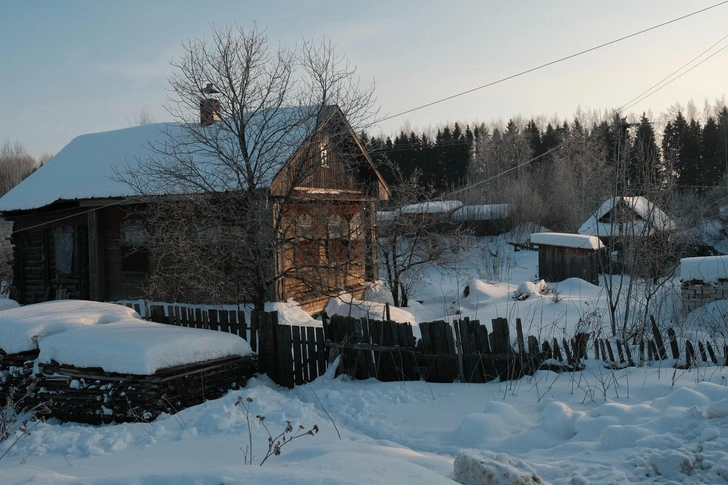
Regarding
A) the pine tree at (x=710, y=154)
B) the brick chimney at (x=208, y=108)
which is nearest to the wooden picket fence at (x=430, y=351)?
the brick chimney at (x=208, y=108)

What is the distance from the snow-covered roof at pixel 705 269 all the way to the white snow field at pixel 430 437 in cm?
923

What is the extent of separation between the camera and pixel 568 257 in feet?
81.4

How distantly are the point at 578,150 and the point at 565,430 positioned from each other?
5156cm

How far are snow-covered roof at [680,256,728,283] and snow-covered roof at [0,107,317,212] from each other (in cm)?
1060

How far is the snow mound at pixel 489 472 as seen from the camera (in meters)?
3.44

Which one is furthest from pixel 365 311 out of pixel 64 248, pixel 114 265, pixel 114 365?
pixel 64 248

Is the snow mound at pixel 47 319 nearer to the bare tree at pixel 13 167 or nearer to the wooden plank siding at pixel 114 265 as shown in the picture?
the wooden plank siding at pixel 114 265

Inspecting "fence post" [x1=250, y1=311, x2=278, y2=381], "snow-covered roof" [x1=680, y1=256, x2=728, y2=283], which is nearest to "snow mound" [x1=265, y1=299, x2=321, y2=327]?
"fence post" [x1=250, y1=311, x2=278, y2=381]

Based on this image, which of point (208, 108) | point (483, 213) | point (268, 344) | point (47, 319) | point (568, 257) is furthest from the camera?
point (483, 213)

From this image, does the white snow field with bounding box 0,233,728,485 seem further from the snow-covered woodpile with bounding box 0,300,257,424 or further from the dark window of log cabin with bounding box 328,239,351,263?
the dark window of log cabin with bounding box 328,239,351,263

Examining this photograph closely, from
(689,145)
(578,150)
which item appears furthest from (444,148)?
(689,145)

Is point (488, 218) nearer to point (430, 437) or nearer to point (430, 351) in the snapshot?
point (430, 351)

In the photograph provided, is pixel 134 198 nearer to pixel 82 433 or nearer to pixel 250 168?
pixel 250 168

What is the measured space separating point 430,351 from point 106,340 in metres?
4.08
